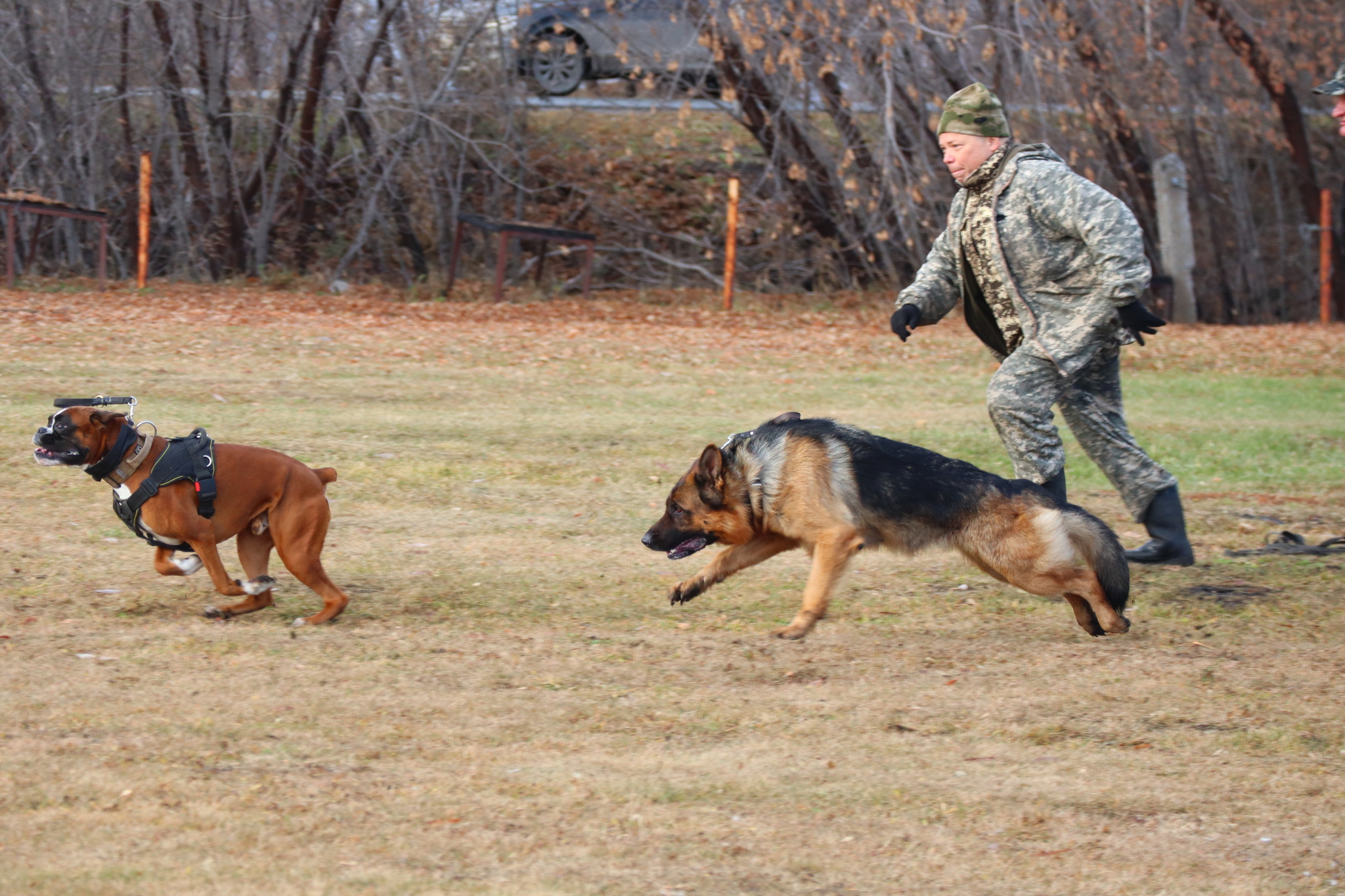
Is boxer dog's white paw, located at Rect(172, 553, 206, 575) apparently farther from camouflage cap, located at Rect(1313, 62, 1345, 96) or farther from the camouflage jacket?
camouflage cap, located at Rect(1313, 62, 1345, 96)

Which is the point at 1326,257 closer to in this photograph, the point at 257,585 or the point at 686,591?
the point at 686,591

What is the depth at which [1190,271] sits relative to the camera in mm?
19016

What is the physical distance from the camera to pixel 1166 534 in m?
6.44

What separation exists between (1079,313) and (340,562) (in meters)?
3.53

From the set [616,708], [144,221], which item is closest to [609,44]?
[144,221]

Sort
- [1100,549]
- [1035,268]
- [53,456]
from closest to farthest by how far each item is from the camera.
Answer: [53,456], [1100,549], [1035,268]

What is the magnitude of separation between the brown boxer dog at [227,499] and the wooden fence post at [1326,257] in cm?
1884

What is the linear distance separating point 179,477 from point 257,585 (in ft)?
1.87

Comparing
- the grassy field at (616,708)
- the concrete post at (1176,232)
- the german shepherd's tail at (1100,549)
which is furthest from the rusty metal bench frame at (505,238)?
the german shepherd's tail at (1100,549)

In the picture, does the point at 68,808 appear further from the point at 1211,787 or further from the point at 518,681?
the point at 1211,787

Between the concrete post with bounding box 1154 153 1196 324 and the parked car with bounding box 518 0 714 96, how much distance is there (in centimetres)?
639

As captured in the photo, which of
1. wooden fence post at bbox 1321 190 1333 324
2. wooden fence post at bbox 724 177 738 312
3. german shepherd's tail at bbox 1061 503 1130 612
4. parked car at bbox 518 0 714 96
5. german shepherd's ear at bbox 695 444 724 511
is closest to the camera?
german shepherd's tail at bbox 1061 503 1130 612

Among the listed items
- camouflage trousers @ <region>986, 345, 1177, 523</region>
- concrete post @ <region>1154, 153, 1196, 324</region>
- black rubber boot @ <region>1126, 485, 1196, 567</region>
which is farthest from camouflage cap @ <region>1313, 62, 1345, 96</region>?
concrete post @ <region>1154, 153, 1196, 324</region>

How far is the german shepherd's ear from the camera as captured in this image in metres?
5.46
